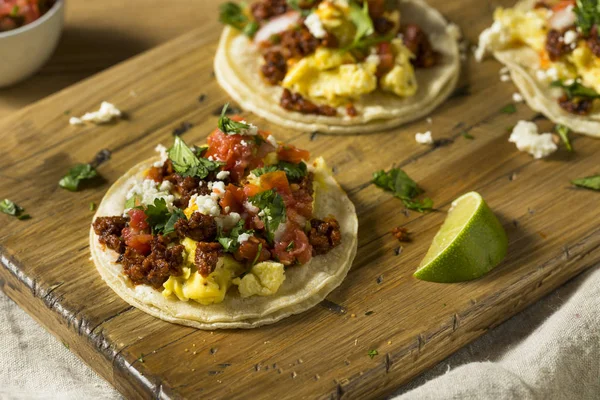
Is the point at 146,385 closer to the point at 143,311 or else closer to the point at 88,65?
the point at 143,311

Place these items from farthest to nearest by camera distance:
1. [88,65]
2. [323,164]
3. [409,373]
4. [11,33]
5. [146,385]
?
1. [88,65]
2. [11,33]
3. [323,164]
4. [409,373]
5. [146,385]

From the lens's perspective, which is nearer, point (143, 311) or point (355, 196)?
point (143, 311)

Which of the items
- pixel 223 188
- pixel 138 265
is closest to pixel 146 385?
pixel 138 265

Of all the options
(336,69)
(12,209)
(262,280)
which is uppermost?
(336,69)

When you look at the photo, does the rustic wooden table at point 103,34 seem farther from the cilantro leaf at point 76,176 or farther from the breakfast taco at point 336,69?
the cilantro leaf at point 76,176

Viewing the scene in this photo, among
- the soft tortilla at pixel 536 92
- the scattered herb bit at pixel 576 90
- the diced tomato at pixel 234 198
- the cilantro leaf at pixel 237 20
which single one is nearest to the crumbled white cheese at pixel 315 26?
the cilantro leaf at pixel 237 20

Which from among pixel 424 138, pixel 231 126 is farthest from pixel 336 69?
pixel 231 126

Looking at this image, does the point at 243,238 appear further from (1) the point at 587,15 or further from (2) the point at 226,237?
(1) the point at 587,15
